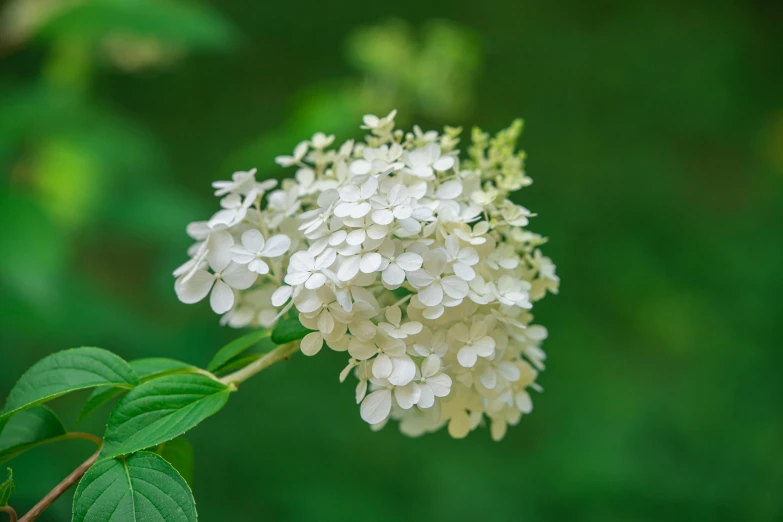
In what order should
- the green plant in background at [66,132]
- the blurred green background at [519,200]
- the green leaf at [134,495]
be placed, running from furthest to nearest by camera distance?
the blurred green background at [519,200] < the green plant in background at [66,132] < the green leaf at [134,495]

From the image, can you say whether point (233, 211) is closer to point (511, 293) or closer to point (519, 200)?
point (511, 293)

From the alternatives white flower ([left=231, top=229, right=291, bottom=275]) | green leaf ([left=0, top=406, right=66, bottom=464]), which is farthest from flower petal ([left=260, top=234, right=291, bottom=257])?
green leaf ([left=0, top=406, right=66, bottom=464])

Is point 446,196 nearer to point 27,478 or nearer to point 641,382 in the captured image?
point 27,478

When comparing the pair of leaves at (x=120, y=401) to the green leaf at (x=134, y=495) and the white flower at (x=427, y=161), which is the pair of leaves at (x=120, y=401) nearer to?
the green leaf at (x=134, y=495)

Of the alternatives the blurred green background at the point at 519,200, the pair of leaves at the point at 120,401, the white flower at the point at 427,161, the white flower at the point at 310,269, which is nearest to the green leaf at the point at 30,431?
the pair of leaves at the point at 120,401

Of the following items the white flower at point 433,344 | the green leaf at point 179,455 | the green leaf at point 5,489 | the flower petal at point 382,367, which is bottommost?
the green leaf at point 5,489

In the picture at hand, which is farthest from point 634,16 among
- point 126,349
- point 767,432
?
point 126,349
